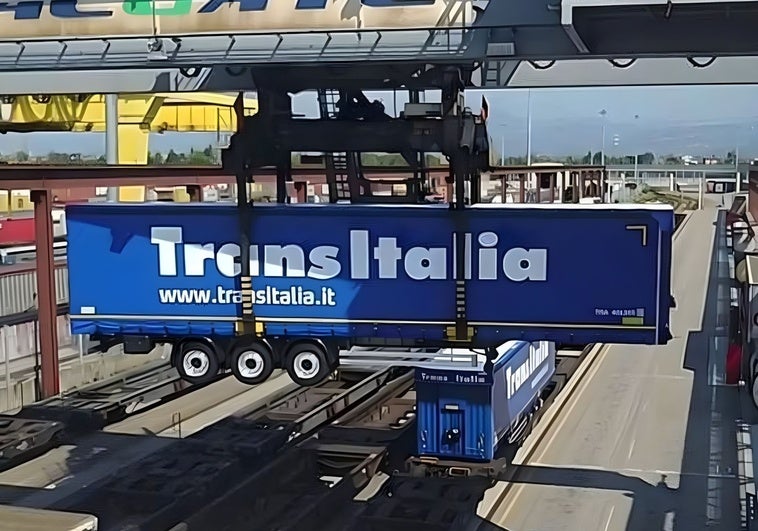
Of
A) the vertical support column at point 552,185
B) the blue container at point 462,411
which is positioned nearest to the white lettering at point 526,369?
the blue container at point 462,411

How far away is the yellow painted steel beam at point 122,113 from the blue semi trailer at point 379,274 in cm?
668

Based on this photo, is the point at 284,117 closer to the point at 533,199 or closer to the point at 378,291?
the point at 378,291

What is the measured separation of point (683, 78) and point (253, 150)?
396 centimetres

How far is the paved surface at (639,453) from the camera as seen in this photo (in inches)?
546

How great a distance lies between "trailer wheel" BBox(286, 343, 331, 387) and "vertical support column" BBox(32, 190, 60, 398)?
23.7 ft

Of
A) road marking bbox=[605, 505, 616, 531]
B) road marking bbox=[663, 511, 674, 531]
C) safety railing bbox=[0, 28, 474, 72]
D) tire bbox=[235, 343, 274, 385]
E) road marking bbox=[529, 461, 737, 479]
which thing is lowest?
road marking bbox=[663, 511, 674, 531]

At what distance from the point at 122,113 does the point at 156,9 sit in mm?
17346

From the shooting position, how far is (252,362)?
33.2 feet

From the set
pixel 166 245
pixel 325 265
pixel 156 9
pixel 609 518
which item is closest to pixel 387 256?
pixel 325 265

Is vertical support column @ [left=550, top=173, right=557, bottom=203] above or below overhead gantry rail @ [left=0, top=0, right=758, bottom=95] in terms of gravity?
below

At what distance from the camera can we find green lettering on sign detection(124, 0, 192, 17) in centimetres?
814

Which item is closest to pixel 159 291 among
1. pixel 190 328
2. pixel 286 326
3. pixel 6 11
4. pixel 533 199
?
pixel 190 328

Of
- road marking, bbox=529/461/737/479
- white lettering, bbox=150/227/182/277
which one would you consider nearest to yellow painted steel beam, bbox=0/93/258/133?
white lettering, bbox=150/227/182/277

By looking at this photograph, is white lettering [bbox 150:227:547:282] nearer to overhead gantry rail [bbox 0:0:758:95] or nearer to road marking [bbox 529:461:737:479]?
overhead gantry rail [bbox 0:0:758:95]
